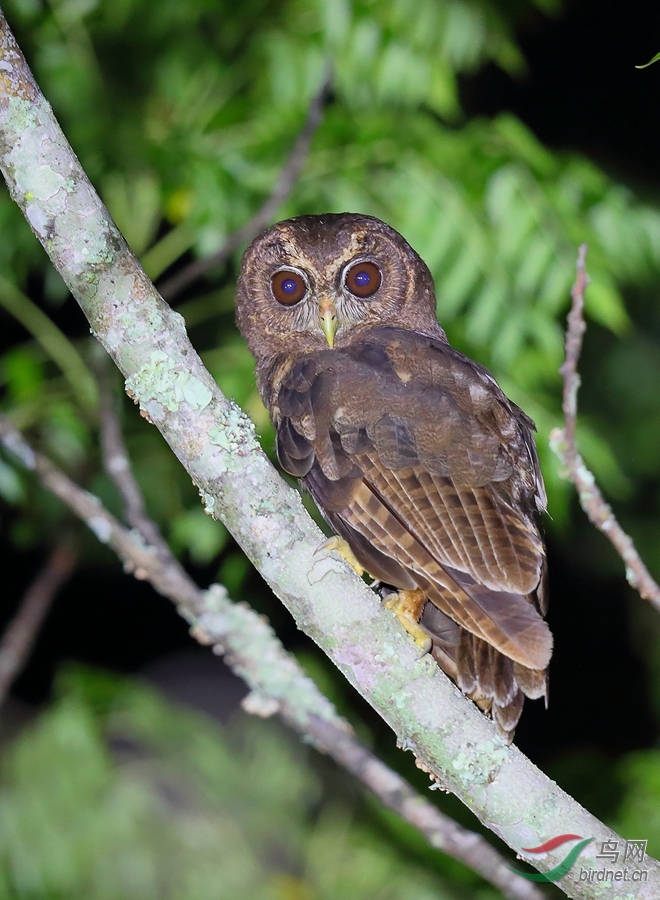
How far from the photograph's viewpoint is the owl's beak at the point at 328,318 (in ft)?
8.49

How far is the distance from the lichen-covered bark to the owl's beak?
2.55 ft

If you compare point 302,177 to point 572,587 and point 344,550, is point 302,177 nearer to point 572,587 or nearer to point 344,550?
point 344,550

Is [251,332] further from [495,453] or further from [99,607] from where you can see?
[99,607]

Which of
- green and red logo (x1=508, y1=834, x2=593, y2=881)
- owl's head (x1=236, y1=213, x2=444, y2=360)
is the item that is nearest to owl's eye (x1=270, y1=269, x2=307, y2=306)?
owl's head (x1=236, y1=213, x2=444, y2=360)

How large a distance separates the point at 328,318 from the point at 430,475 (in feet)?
2.29

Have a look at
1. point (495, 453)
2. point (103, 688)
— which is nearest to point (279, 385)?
point (495, 453)

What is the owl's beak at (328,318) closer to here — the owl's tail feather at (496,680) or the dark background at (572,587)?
the owl's tail feather at (496,680)

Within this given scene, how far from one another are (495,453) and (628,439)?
4017 mm

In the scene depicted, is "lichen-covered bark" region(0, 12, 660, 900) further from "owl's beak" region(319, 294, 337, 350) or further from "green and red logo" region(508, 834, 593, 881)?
"owl's beak" region(319, 294, 337, 350)

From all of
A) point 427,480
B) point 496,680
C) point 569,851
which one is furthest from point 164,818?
point 569,851

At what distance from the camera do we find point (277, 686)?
221cm

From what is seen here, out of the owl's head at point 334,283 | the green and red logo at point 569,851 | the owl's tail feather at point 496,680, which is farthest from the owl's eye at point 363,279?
the green and red logo at point 569,851

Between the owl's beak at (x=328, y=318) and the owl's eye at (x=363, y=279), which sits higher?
the owl's eye at (x=363, y=279)

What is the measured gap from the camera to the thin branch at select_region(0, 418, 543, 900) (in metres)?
1.83
